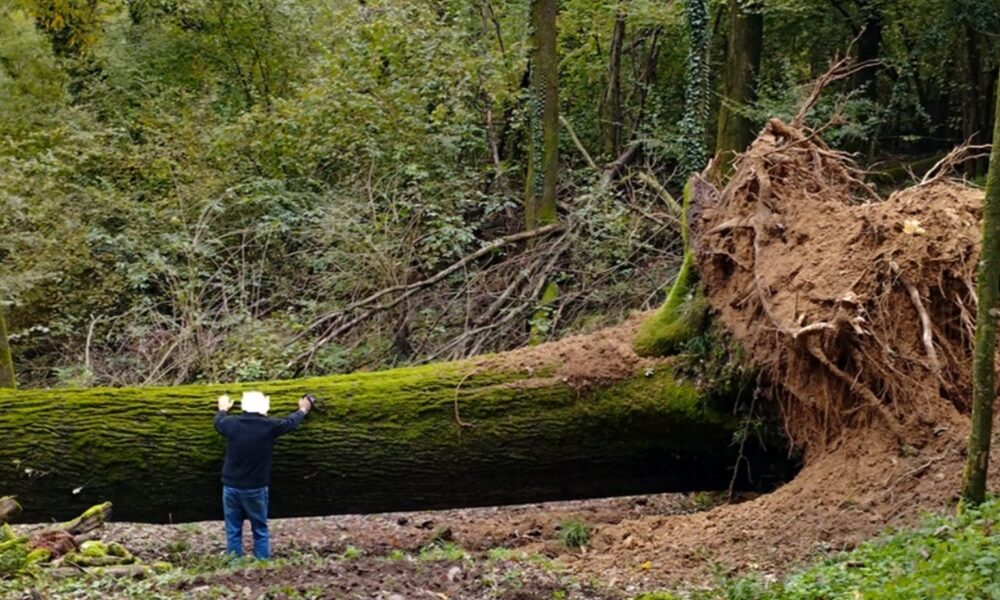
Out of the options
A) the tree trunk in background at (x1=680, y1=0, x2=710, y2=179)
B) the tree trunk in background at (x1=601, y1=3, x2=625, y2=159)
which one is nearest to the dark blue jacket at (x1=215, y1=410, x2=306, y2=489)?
the tree trunk in background at (x1=680, y1=0, x2=710, y2=179)

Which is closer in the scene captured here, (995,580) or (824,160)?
(995,580)

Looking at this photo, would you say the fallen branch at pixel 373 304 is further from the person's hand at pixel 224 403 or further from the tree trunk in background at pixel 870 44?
the tree trunk in background at pixel 870 44

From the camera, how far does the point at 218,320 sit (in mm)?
14406

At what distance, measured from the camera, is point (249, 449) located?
791 centimetres

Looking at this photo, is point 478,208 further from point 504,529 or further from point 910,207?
point 910,207

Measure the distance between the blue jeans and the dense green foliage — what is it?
187 inches

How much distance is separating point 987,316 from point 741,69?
11.2 m

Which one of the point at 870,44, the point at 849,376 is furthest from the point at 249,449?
the point at 870,44

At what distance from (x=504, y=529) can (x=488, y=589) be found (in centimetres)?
257

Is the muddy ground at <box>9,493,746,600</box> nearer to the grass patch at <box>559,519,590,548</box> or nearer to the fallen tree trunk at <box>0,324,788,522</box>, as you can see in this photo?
the grass patch at <box>559,519,590,548</box>

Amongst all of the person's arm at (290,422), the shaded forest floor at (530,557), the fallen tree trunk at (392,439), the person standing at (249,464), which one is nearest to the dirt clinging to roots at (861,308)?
the shaded forest floor at (530,557)

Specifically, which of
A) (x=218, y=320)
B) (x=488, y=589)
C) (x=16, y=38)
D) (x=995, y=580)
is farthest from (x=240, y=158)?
(x=995, y=580)

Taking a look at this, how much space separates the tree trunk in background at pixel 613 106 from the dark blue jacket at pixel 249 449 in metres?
12.5

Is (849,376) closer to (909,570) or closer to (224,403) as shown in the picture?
(909,570)
